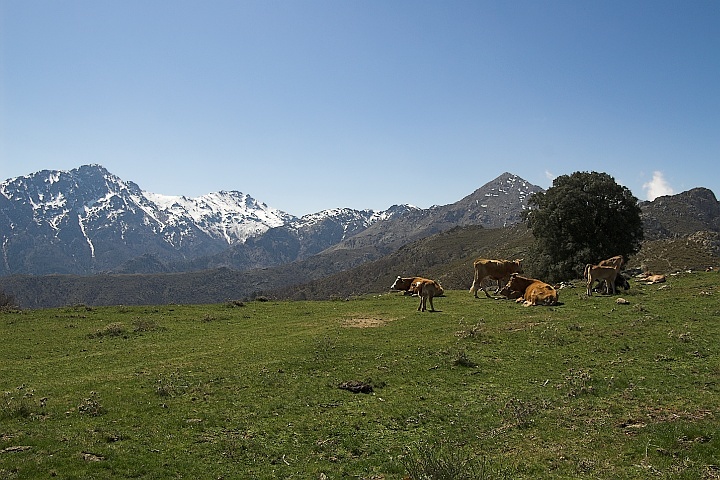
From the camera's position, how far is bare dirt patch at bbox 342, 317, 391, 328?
25906 mm

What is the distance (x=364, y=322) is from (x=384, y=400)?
1306 cm

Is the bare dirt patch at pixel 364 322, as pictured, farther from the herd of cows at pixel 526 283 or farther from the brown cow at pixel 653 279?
the brown cow at pixel 653 279

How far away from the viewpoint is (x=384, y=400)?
45.9 ft

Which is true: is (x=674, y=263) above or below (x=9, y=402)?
above

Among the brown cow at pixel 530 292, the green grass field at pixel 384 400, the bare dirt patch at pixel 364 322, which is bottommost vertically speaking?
the green grass field at pixel 384 400

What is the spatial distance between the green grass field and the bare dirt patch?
386 millimetres

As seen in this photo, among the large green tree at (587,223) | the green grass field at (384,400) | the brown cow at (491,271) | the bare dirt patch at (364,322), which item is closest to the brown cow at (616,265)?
the green grass field at (384,400)

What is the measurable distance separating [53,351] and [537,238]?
4131 cm

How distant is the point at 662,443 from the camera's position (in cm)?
1041

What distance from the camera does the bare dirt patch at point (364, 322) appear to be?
2591 centimetres

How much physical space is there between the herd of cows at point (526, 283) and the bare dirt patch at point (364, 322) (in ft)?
11.7

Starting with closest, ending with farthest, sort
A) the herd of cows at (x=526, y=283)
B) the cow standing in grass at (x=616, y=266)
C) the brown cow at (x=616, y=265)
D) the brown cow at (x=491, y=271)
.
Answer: the herd of cows at (x=526, y=283) < the cow standing in grass at (x=616, y=266) < the brown cow at (x=616, y=265) < the brown cow at (x=491, y=271)

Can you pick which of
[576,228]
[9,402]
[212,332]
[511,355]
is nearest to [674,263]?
[576,228]

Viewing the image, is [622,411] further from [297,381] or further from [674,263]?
[674,263]
